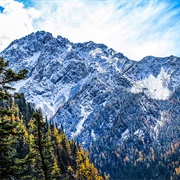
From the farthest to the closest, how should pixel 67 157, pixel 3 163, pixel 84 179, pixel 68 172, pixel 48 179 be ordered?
1. pixel 67 157
2. pixel 68 172
3. pixel 84 179
4. pixel 48 179
5. pixel 3 163

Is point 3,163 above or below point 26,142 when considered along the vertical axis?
below

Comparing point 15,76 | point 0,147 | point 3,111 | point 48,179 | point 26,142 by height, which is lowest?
point 48,179

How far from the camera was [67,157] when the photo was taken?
10069cm

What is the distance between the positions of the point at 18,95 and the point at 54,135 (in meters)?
92.0

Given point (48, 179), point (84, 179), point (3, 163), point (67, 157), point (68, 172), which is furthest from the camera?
point (67, 157)

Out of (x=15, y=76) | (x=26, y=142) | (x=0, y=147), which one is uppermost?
(x=26, y=142)

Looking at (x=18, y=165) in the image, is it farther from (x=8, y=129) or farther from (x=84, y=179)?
(x=84, y=179)

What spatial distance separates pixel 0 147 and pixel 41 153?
7833mm

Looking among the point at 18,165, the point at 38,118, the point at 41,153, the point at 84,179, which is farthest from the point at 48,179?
the point at 84,179

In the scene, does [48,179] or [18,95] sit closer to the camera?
[18,95]

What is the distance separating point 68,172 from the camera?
89438 mm

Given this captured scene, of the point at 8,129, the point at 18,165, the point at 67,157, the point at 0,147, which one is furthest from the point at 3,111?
the point at 67,157

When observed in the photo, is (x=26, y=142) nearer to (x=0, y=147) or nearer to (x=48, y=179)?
(x=48, y=179)

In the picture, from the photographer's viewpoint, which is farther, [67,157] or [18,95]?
[67,157]
